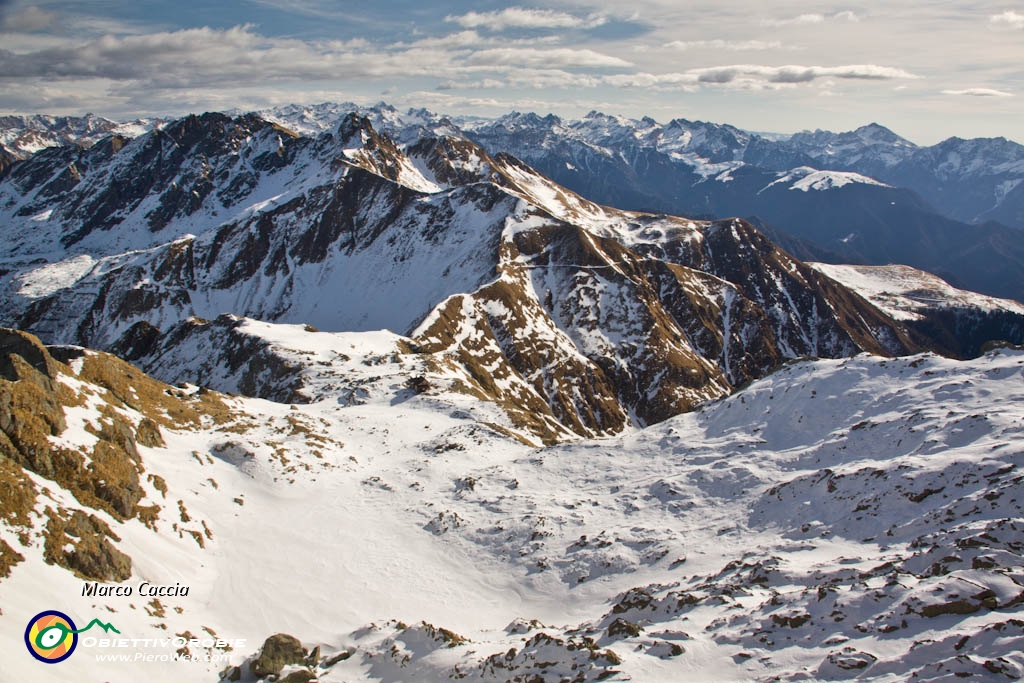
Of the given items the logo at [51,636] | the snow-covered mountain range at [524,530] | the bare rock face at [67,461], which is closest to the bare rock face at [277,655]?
the snow-covered mountain range at [524,530]

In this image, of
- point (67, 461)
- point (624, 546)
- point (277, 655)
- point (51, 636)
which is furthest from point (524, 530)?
point (67, 461)

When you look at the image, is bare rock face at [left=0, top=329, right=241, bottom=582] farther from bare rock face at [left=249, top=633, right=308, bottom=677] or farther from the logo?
bare rock face at [left=249, top=633, right=308, bottom=677]

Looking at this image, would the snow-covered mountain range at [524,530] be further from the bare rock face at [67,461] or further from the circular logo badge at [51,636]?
the circular logo badge at [51,636]

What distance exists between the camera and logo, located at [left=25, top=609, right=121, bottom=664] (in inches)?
928

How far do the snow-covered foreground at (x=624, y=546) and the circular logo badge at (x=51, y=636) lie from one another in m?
0.55

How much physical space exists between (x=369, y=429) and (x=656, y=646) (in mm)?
48555

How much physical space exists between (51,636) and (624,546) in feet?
112

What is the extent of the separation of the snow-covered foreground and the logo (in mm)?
549

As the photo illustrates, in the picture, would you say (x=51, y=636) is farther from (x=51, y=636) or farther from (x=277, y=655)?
(x=277, y=655)

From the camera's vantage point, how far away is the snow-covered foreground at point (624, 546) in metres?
26.4

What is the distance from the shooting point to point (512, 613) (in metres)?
38.2

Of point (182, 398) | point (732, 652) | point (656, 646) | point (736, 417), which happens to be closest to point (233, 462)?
point (182, 398)

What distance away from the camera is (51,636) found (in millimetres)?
24406

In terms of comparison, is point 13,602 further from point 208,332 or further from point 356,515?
point 208,332
